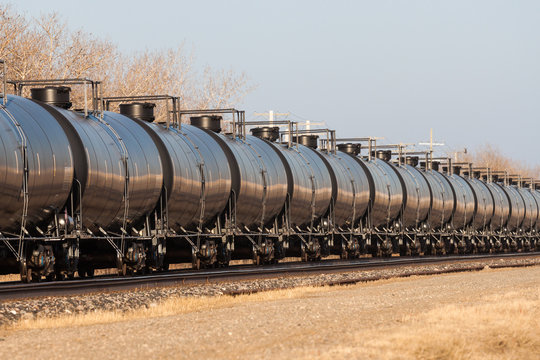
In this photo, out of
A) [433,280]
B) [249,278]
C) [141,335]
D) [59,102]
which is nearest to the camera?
[141,335]

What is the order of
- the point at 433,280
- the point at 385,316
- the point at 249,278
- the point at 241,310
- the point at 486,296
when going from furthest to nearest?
the point at 433,280 → the point at 249,278 → the point at 486,296 → the point at 241,310 → the point at 385,316

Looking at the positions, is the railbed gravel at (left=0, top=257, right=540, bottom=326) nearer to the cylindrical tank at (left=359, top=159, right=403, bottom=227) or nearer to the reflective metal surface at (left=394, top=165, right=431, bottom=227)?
the cylindrical tank at (left=359, top=159, right=403, bottom=227)

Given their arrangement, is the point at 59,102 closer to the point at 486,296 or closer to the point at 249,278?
the point at 249,278

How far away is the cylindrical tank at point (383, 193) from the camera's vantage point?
41.6m

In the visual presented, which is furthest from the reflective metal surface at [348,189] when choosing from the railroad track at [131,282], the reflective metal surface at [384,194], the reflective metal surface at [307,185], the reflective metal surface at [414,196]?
the railroad track at [131,282]

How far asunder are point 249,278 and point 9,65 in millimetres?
24399

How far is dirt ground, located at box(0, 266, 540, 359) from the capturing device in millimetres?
11109

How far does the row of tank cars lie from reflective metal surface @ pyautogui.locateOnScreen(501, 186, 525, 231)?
2168 centimetres

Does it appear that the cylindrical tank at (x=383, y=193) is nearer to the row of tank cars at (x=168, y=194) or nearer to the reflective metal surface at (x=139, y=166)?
the row of tank cars at (x=168, y=194)

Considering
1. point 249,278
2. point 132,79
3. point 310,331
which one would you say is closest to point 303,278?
point 249,278

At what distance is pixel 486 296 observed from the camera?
2028 centimetres

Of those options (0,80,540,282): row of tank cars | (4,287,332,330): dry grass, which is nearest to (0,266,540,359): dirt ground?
(4,287,332,330): dry grass

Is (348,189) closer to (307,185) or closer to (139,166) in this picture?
(307,185)

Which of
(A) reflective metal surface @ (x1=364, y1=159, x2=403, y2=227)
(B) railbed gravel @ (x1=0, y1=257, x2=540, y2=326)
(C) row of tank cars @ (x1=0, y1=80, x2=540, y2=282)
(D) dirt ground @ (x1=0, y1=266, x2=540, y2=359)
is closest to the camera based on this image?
(D) dirt ground @ (x1=0, y1=266, x2=540, y2=359)
